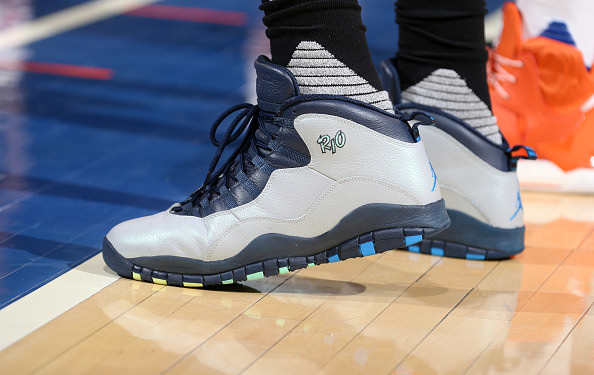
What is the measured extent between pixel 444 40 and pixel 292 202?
0.44 metres

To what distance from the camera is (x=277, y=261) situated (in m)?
1.50

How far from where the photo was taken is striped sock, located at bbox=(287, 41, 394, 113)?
4.81ft

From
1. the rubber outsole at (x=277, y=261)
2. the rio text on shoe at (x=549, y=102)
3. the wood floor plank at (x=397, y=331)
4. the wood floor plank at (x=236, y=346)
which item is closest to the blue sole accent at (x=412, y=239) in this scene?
the rubber outsole at (x=277, y=261)

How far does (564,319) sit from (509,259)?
28cm

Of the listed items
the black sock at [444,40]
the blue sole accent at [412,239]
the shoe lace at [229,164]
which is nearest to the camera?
the blue sole accent at [412,239]

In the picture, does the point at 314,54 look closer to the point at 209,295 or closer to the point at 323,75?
the point at 323,75

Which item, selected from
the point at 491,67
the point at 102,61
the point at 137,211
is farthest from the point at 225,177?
the point at 102,61

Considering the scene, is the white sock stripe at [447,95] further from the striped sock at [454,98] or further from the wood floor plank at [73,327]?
the wood floor plank at [73,327]

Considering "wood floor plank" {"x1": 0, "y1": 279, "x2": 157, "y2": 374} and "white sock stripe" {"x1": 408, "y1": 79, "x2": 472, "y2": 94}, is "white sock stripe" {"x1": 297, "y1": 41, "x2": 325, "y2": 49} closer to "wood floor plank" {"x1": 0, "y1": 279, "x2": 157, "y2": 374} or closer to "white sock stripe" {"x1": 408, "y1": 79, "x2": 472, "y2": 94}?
"white sock stripe" {"x1": 408, "y1": 79, "x2": 472, "y2": 94}

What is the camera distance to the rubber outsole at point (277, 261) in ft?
4.74

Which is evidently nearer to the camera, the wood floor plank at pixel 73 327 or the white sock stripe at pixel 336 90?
the wood floor plank at pixel 73 327

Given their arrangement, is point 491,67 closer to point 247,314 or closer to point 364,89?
point 364,89

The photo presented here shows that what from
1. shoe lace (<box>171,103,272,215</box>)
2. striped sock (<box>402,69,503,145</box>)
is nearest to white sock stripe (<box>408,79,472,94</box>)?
striped sock (<box>402,69,503,145</box>)

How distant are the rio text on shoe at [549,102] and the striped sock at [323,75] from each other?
2.34 feet
